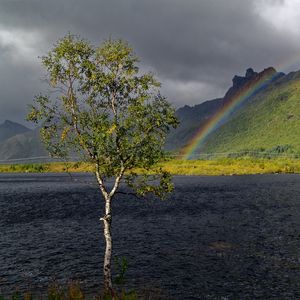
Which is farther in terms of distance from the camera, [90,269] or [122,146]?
[90,269]

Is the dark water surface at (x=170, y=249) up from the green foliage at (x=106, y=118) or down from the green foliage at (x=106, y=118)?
down

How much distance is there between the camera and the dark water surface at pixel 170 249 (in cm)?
3472

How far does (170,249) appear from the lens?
48.0 m

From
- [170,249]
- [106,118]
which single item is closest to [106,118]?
[106,118]

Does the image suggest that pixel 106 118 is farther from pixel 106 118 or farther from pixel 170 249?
pixel 170 249

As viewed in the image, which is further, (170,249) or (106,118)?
(170,249)

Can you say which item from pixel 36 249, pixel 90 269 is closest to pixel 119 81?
pixel 90 269

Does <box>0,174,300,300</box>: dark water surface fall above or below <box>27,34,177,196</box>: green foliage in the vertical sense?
below

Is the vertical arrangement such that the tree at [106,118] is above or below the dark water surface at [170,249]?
above

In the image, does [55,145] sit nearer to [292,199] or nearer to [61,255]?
[61,255]

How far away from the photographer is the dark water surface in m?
34.7

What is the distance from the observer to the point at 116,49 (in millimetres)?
27672

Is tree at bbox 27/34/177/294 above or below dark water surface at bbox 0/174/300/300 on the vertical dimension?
above

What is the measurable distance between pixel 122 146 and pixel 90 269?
60.2 ft
